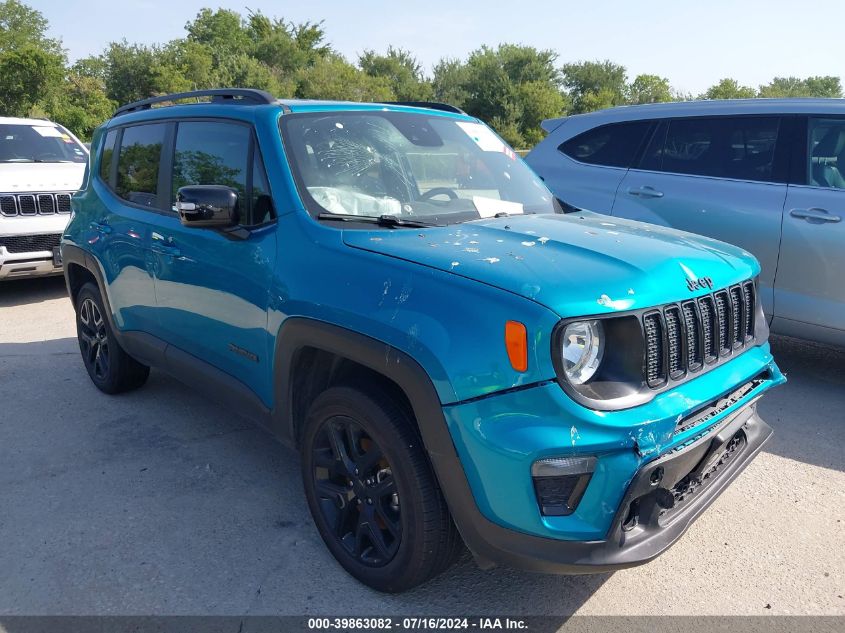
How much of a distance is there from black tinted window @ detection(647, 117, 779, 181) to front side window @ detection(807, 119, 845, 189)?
0.25 meters

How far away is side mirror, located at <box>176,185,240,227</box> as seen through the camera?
2.98 metres

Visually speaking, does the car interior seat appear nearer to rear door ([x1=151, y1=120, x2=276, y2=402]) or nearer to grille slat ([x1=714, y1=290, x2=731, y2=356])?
grille slat ([x1=714, y1=290, x2=731, y2=356])

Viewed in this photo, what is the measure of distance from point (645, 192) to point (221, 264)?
3534 millimetres

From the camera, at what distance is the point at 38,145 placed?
8.70 m

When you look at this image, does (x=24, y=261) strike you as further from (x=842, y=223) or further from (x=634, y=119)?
(x=842, y=223)

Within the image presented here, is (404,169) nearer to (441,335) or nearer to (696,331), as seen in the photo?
(441,335)

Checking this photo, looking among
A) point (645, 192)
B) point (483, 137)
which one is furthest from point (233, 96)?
point (645, 192)

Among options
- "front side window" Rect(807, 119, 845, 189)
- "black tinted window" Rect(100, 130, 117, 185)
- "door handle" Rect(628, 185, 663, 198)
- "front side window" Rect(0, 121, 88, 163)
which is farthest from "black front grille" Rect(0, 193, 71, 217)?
"front side window" Rect(807, 119, 845, 189)

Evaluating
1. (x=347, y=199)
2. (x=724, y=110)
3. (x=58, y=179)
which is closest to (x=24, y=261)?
(x=58, y=179)

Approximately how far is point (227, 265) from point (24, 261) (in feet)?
17.3

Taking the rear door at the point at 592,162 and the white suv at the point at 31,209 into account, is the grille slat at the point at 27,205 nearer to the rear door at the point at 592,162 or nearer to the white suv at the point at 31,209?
the white suv at the point at 31,209

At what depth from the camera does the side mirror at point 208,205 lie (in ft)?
9.79

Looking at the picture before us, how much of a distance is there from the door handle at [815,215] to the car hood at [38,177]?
21.4 feet

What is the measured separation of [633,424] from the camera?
215cm
